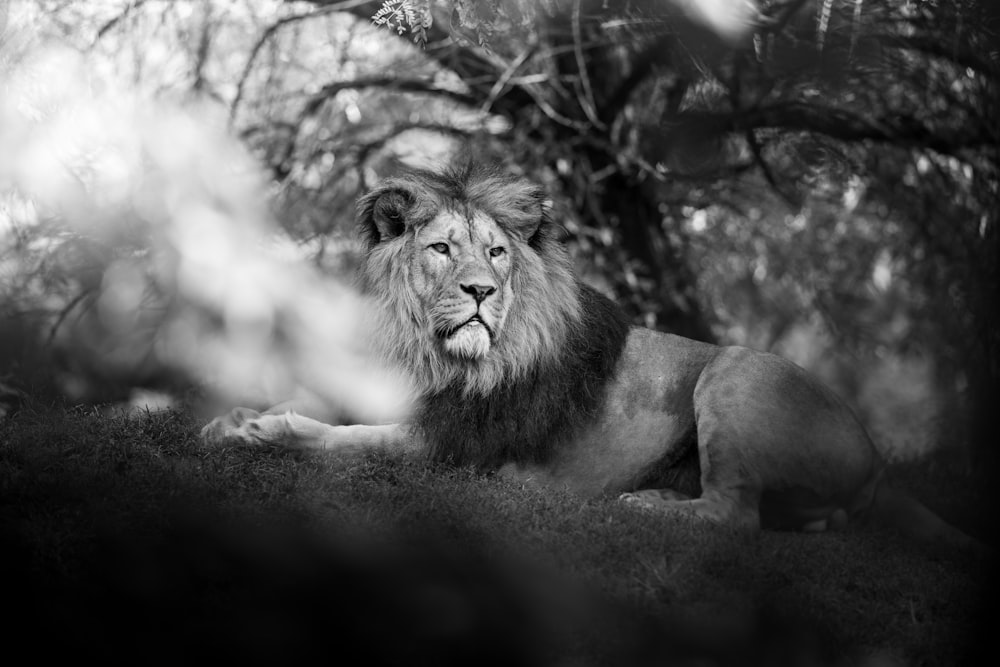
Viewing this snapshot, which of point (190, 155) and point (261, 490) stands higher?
point (190, 155)

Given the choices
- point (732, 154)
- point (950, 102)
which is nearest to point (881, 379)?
point (732, 154)

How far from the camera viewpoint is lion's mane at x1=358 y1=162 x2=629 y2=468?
17.6ft

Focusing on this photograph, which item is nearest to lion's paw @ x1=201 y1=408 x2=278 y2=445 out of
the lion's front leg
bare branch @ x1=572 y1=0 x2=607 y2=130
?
the lion's front leg

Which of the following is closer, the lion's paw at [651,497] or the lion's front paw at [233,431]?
the lion's paw at [651,497]

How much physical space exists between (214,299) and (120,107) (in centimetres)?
138

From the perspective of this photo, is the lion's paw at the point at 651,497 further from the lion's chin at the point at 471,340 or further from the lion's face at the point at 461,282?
the lion's chin at the point at 471,340

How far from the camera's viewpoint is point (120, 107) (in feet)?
23.0

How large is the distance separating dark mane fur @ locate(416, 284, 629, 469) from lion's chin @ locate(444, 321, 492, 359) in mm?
245

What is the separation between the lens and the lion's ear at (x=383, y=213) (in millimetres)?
5422

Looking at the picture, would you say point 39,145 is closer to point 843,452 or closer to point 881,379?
point 843,452

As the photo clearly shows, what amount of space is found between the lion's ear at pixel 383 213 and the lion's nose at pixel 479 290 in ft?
1.89

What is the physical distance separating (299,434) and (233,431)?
0.32 m

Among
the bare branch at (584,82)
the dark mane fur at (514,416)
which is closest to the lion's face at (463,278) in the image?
the dark mane fur at (514,416)

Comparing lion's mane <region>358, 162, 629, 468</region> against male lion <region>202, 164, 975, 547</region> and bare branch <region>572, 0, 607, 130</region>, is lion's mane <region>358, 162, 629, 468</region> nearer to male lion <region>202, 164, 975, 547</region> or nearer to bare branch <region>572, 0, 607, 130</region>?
male lion <region>202, 164, 975, 547</region>
